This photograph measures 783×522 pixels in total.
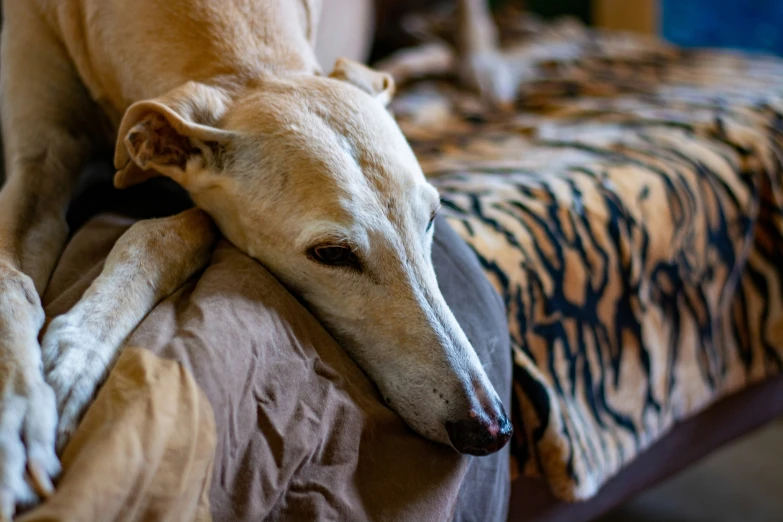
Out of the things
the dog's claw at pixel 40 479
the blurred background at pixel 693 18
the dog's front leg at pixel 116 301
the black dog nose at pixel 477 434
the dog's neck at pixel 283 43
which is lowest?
the blurred background at pixel 693 18

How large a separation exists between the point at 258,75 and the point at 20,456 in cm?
71

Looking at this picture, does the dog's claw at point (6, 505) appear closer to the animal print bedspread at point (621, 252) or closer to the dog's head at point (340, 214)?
the dog's head at point (340, 214)

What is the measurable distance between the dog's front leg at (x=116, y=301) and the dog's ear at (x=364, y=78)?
0.36 m

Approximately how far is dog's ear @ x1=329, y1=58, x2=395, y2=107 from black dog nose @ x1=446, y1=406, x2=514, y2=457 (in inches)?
23.7

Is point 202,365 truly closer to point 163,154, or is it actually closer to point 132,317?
point 132,317

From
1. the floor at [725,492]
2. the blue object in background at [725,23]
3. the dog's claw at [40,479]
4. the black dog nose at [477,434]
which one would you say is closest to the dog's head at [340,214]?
the black dog nose at [477,434]

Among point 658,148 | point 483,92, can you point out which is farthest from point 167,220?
point 483,92

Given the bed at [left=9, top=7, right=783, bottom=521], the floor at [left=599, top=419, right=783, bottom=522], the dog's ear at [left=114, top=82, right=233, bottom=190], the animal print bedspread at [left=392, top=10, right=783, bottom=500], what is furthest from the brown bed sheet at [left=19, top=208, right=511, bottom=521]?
the floor at [left=599, top=419, right=783, bottom=522]

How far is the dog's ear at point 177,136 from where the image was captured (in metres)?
1.10

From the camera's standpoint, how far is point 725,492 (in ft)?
7.75

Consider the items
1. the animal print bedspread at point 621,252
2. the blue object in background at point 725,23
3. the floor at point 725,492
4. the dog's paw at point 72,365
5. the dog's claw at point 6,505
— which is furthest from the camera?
the blue object in background at point 725,23

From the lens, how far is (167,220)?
A: 1123 mm

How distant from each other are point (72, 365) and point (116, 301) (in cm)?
12

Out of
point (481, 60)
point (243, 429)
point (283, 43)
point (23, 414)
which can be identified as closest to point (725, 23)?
point (481, 60)
